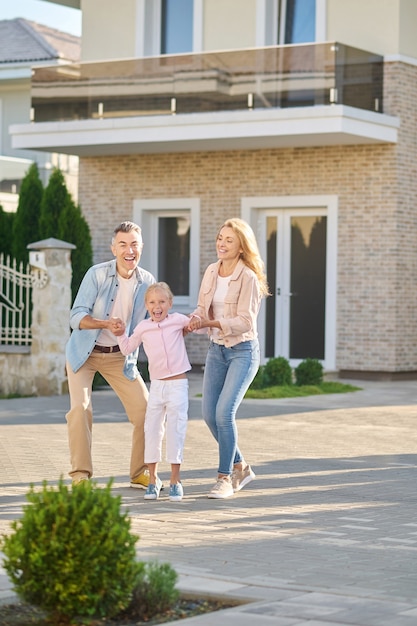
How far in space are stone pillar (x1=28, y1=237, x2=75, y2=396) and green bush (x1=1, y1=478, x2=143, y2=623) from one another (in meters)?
12.8

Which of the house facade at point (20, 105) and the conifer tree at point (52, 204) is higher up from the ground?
the house facade at point (20, 105)

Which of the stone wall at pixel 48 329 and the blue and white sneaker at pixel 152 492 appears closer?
the blue and white sneaker at pixel 152 492

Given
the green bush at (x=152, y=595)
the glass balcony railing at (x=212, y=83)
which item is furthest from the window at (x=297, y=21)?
the green bush at (x=152, y=595)

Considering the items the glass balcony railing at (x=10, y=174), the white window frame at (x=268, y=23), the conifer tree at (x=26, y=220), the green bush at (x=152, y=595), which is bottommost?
the green bush at (x=152, y=595)

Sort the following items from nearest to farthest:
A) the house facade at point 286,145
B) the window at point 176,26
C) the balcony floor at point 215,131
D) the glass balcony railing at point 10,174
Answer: the balcony floor at point 215,131
the house facade at point 286,145
the window at point 176,26
the glass balcony railing at point 10,174

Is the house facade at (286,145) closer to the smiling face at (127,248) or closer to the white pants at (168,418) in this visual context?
the smiling face at (127,248)

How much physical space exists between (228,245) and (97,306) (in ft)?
3.40

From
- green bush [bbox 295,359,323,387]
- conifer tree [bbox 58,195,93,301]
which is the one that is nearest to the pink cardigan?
green bush [bbox 295,359,323,387]

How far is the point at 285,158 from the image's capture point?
2320 cm

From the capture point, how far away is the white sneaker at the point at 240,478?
396 inches

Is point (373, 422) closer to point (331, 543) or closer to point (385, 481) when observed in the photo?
point (385, 481)

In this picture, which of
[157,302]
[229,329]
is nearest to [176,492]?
[229,329]

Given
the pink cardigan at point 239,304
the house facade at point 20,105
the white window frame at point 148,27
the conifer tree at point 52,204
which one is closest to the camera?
the pink cardigan at point 239,304

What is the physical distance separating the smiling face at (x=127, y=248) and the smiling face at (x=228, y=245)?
57cm
